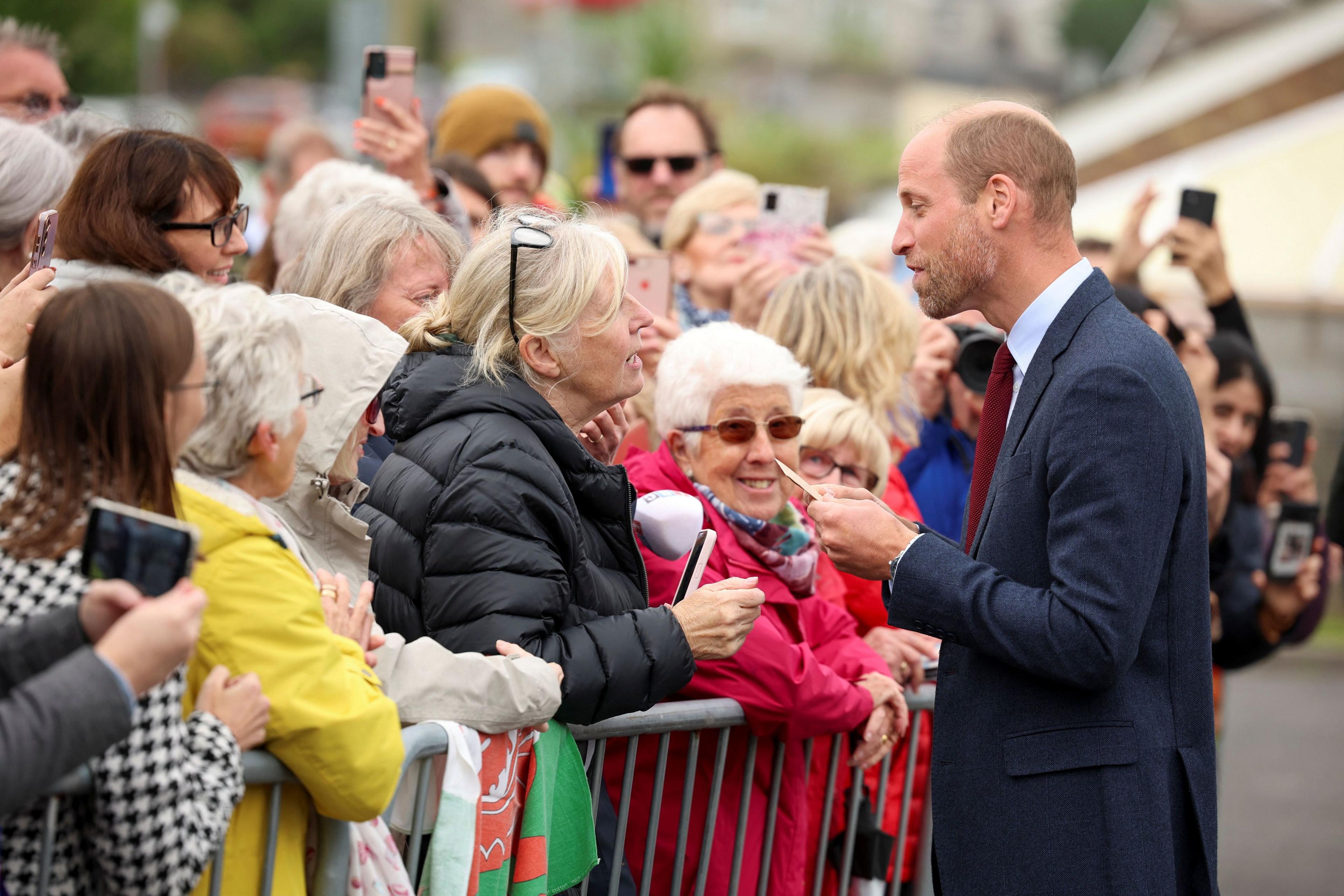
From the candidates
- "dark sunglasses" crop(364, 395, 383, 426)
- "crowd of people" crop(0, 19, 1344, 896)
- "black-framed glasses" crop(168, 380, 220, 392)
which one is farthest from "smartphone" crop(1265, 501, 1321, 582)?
"black-framed glasses" crop(168, 380, 220, 392)

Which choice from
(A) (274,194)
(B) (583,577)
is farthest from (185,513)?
(A) (274,194)

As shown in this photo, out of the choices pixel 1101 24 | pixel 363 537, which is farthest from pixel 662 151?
pixel 1101 24

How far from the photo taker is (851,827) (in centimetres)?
408

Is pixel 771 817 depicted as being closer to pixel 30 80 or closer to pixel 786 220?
pixel 786 220

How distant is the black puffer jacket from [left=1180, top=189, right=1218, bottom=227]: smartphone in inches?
162

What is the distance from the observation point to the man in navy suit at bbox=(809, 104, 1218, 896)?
2.90 metres

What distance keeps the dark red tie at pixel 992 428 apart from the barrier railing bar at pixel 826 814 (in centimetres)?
81

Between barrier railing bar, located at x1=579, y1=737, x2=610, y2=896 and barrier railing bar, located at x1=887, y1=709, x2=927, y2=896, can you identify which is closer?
barrier railing bar, located at x1=579, y1=737, x2=610, y2=896

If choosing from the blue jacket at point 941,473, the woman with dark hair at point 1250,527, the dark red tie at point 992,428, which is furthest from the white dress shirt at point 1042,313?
the woman with dark hair at point 1250,527

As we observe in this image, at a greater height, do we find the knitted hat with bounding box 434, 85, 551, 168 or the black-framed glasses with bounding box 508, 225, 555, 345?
the knitted hat with bounding box 434, 85, 551, 168

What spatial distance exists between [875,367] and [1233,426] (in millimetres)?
2301

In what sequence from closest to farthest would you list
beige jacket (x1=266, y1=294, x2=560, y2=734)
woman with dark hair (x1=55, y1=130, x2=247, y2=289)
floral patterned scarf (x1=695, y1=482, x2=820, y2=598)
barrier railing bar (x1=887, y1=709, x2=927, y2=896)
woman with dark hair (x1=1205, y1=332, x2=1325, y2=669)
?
beige jacket (x1=266, y1=294, x2=560, y2=734)
woman with dark hair (x1=55, y1=130, x2=247, y2=289)
floral patterned scarf (x1=695, y1=482, x2=820, y2=598)
barrier railing bar (x1=887, y1=709, x2=927, y2=896)
woman with dark hair (x1=1205, y1=332, x2=1325, y2=669)

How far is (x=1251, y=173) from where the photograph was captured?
14.8 meters

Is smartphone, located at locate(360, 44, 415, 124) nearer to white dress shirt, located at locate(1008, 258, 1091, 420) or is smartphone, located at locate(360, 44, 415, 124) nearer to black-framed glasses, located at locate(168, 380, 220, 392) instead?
white dress shirt, located at locate(1008, 258, 1091, 420)
